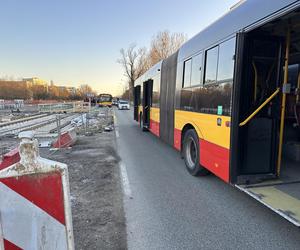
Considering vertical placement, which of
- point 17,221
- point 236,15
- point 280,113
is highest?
point 236,15

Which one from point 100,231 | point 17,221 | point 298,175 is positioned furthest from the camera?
point 298,175

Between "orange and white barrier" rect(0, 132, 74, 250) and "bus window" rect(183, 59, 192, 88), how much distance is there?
453 cm

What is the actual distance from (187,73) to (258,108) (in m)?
2.47

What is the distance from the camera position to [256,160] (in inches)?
164

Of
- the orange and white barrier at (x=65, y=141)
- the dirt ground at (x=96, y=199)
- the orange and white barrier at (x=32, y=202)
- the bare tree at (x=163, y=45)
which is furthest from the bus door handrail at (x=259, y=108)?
the bare tree at (x=163, y=45)

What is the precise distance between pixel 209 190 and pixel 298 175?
63.2 inches

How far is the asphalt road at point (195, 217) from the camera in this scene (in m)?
3.22

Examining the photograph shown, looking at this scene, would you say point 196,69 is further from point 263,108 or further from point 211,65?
point 263,108

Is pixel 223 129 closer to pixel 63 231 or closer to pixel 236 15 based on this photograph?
pixel 236 15

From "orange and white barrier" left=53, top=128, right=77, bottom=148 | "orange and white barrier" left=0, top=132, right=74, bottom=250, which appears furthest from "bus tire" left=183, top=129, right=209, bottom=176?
"orange and white barrier" left=53, top=128, right=77, bottom=148

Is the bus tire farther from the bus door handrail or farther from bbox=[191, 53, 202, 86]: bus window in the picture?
the bus door handrail

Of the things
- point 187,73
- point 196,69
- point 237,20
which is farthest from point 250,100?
point 187,73

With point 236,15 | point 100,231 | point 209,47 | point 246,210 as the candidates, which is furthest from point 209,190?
point 236,15

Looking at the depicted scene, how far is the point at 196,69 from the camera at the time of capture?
550 cm
